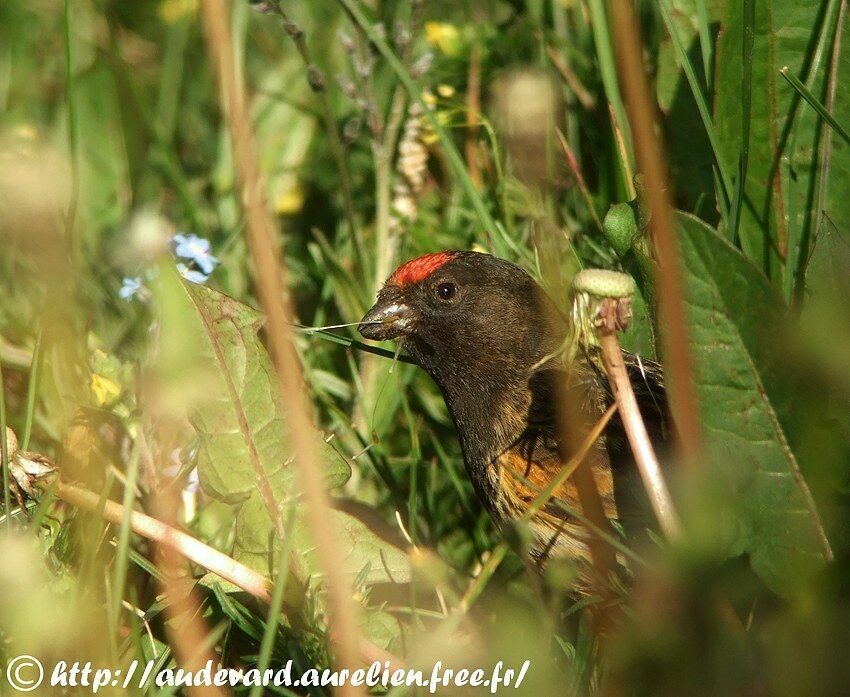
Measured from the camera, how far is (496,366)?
11.0ft

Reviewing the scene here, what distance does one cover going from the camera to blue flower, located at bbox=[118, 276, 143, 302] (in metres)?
3.63

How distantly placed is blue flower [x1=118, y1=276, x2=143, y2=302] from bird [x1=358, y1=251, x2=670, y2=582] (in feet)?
2.84

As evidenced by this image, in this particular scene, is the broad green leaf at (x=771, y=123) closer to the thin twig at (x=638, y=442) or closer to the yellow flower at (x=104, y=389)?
the thin twig at (x=638, y=442)

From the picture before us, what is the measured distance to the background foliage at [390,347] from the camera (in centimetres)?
175

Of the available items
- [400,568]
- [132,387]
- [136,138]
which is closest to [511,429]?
[400,568]

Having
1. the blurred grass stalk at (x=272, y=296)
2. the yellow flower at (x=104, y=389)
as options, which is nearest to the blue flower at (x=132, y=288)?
the yellow flower at (x=104, y=389)

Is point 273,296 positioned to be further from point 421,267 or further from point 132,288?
point 132,288

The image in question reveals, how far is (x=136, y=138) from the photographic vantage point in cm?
518

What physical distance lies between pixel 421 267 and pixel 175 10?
298 centimetres

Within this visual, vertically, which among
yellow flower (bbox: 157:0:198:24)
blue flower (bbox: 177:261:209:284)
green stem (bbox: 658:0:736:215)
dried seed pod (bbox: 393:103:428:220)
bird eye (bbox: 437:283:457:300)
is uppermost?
yellow flower (bbox: 157:0:198:24)

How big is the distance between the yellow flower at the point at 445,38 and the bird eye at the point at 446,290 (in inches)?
65.3

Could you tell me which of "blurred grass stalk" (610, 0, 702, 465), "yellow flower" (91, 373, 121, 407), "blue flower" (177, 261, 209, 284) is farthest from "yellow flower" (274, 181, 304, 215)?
"blurred grass stalk" (610, 0, 702, 465)

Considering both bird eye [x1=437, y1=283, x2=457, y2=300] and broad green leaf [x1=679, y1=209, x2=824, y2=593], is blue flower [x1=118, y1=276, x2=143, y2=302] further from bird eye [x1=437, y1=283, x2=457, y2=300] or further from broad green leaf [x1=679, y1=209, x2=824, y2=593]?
broad green leaf [x1=679, y1=209, x2=824, y2=593]

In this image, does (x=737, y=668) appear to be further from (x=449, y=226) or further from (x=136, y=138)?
(x=136, y=138)
